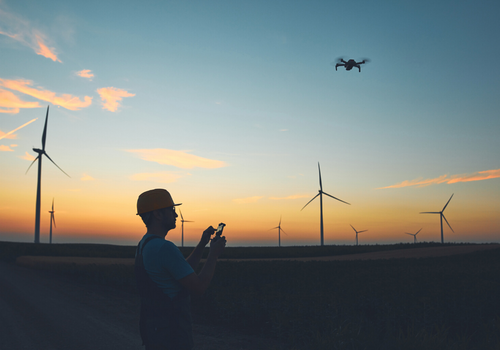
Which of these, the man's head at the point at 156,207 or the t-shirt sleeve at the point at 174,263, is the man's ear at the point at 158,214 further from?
the t-shirt sleeve at the point at 174,263

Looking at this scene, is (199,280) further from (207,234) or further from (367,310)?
(367,310)

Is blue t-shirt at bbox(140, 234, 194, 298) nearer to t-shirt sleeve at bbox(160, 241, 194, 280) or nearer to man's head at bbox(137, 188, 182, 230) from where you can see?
t-shirt sleeve at bbox(160, 241, 194, 280)

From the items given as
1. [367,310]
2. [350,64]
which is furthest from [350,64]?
[367,310]

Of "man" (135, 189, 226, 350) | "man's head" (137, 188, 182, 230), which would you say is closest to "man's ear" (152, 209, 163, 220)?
"man's head" (137, 188, 182, 230)

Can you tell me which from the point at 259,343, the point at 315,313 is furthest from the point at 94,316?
the point at 315,313

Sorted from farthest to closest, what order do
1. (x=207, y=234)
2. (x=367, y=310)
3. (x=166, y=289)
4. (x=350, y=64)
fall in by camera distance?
1. (x=350, y=64)
2. (x=367, y=310)
3. (x=207, y=234)
4. (x=166, y=289)

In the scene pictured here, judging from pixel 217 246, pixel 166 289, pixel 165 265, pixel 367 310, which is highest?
pixel 217 246
